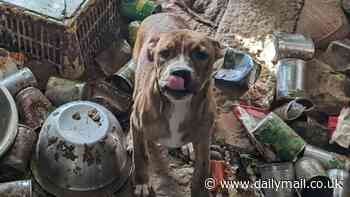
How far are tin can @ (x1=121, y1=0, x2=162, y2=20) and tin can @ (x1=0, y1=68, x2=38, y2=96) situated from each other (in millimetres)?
705

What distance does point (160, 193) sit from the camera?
2.66 metres

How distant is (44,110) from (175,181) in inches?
28.9

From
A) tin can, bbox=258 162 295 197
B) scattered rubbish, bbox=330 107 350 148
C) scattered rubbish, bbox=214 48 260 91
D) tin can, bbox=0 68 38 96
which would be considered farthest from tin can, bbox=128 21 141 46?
scattered rubbish, bbox=330 107 350 148

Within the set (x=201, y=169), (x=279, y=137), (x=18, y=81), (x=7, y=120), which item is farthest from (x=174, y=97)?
(x=18, y=81)

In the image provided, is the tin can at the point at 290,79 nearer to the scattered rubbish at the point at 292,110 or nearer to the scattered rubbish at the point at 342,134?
the scattered rubbish at the point at 292,110

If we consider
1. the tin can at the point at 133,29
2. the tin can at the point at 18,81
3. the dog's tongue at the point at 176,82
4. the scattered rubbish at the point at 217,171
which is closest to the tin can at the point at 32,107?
the tin can at the point at 18,81

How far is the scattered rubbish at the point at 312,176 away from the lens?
8.27ft

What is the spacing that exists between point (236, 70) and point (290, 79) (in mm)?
Answer: 288

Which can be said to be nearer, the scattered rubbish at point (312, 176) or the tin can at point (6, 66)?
the scattered rubbish at point (312, 176)

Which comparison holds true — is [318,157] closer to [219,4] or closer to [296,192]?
[296,192]

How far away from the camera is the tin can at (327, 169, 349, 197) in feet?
8.41

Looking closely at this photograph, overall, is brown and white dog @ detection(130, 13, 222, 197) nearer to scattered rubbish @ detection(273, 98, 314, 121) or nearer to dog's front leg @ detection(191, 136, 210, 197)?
dog's front leg @ detection(191, 136, 210, 197)

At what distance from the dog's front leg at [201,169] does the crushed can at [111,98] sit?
1.83 ft

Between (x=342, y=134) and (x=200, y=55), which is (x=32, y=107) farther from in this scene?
(x=342, y=134)
